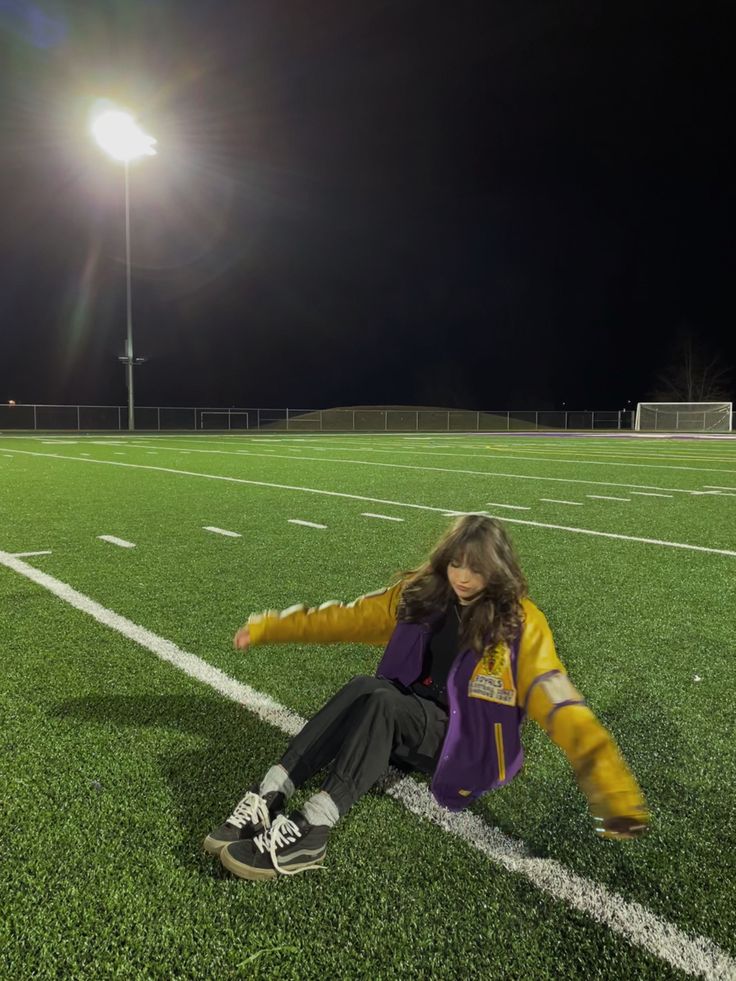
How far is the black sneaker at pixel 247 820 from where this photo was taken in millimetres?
2202

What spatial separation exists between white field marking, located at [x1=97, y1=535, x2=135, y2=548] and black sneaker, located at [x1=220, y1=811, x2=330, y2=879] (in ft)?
16.8

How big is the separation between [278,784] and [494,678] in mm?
790

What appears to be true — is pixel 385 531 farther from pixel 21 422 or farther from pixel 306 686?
pixel 21 422

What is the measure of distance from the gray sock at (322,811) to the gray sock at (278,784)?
0.10 metres


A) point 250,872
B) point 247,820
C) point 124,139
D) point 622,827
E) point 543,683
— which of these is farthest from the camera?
point 124,139

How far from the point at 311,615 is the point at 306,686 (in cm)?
77

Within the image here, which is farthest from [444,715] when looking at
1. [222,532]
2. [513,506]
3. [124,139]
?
[124,139]

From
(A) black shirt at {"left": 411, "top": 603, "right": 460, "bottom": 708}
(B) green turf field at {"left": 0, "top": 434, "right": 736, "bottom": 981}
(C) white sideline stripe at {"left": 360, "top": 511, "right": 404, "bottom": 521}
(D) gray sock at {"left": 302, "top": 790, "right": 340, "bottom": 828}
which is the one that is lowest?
(B) green turf field at {"left": 0, "top": 434, "right": 736, "bottom": 981}

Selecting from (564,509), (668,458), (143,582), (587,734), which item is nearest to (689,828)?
(587,734)

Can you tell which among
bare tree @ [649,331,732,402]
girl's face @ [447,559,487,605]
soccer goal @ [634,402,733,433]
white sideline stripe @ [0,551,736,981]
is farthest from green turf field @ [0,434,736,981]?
bare tree @ [649,331,732,402]

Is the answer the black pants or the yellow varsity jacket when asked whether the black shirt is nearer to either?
the black pants

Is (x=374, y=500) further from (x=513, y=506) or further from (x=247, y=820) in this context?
(x=247, y=820)

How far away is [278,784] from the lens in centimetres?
237

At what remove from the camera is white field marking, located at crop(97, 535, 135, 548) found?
22.7 feet
